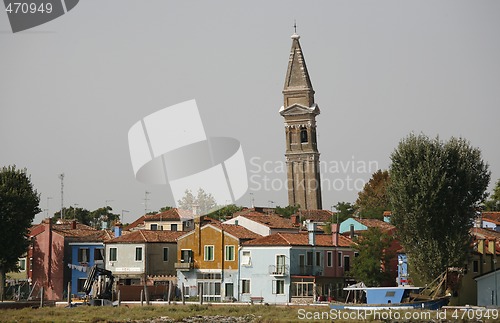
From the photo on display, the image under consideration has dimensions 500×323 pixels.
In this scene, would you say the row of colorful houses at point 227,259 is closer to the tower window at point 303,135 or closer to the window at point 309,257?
the window at point 309,257

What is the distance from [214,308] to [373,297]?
9.91 m

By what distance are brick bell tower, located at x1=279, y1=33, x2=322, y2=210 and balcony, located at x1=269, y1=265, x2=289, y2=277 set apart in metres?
72.3

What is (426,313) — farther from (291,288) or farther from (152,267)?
(152,267)

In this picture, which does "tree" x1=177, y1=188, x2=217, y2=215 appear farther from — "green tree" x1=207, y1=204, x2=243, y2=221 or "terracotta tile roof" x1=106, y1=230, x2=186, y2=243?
"terracotta tile roof" x1=106, y1=230, x2=186, y2=243

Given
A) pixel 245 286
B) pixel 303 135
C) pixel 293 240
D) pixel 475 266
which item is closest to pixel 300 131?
pixel 303 135

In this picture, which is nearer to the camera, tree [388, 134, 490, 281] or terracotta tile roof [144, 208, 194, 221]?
tree [388, 134, 490, 281]

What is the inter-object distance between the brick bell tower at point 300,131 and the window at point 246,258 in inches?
2765

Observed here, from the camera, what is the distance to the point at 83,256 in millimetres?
96625

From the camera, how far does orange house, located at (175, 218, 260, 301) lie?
286ft

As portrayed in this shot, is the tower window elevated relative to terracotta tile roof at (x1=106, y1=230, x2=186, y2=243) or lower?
elevated

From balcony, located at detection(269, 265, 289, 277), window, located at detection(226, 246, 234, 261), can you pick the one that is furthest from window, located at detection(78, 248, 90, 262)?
balcony, located at detection(269, 265, 289, 277)

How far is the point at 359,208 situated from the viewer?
438 feet

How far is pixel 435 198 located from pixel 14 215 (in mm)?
35316

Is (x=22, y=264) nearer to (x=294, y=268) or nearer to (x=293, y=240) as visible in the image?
(x=293, y=240)
